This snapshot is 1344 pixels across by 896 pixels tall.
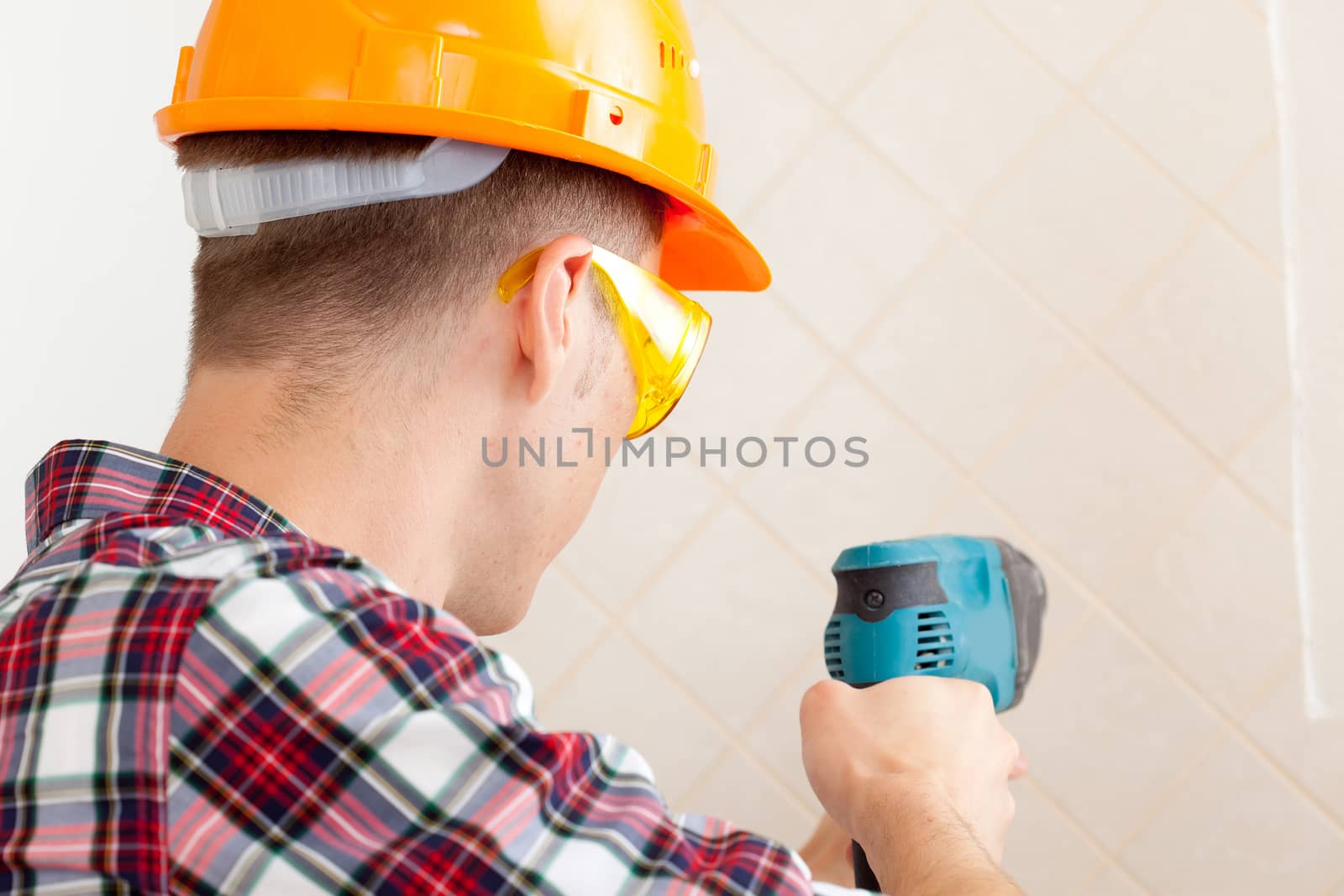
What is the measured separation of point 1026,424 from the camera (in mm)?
1622

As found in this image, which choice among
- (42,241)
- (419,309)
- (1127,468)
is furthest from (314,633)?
(1127,468)

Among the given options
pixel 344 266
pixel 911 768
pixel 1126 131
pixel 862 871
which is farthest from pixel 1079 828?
pixel 344 266

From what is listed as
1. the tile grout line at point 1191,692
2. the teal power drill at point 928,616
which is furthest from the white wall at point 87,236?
the tile grout line at point 1191,692

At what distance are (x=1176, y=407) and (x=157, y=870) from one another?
1504 mm

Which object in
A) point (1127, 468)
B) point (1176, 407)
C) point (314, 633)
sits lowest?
point (314, 633)

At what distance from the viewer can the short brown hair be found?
0.80 metres

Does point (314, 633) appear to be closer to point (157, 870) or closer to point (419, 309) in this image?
point (157, 870)

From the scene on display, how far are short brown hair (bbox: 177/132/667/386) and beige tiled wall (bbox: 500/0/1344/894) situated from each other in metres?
0.85

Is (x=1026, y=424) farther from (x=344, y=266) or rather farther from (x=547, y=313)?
(x=344, y=266)

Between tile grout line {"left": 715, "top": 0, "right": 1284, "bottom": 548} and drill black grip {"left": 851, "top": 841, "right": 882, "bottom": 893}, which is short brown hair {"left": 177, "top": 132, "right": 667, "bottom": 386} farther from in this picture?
tile grout line {"left": 715, "top": 0, "right": 1284, "bottom": 548}

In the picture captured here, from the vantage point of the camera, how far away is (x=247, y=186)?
0.82 meters

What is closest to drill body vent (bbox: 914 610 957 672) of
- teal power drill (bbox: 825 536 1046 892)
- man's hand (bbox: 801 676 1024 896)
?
teal power drill (bbox: 825 536 1046 892)

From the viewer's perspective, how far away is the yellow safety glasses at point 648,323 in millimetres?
888

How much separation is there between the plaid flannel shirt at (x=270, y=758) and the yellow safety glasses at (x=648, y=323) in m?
0.37
